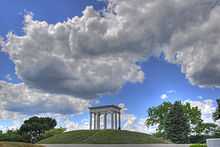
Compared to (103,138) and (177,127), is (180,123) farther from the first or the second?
(103,138)

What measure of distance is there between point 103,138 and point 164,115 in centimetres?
2173

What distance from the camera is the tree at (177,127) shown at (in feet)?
180

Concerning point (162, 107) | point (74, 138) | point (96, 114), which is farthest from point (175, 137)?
point (74, 138)

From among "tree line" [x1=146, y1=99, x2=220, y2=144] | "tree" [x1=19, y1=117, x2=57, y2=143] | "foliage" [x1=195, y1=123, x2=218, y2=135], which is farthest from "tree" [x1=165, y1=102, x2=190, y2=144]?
"tree" [x1=19, y1=117, x2=57, y2=143]

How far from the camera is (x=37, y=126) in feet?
223

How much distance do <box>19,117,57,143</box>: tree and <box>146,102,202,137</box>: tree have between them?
24797 millimetres

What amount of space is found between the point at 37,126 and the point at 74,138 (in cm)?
2481

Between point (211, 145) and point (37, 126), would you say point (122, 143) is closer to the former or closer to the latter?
point (211, 145)

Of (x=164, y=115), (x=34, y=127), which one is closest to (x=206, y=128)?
(x=164, y=115)

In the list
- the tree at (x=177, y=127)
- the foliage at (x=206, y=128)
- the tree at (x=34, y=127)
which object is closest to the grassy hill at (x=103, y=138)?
the tree at (x=177, y=127)

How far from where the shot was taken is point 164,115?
61.8 m

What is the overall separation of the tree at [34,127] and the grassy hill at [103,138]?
68.0ft

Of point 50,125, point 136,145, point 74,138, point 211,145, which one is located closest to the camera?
point 211,145

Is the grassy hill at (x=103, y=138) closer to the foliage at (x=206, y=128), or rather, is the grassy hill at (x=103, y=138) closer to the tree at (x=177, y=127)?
the tree at (x=177, y=127)
